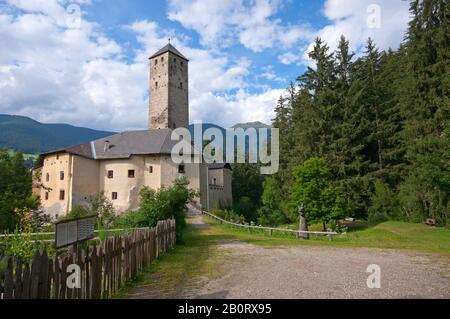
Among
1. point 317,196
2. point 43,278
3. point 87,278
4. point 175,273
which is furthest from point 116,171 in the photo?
point 43,278

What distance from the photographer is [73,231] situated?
727 centimetres

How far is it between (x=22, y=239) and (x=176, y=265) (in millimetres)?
4707

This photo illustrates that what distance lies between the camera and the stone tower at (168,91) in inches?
1944

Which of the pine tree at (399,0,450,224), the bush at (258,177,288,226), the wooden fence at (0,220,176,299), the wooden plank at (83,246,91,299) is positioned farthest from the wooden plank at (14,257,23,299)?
the bush at (258,177,288,226)

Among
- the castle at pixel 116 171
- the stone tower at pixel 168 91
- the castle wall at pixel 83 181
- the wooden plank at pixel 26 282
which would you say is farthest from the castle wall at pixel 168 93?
the wooden plank at pixel 26 282

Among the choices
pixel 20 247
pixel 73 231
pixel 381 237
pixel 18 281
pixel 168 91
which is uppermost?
pixel 168 91

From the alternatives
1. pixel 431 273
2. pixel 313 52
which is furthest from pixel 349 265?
pixel 313 52

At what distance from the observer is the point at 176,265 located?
9633 mm

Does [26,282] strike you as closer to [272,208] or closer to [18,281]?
[18,281]

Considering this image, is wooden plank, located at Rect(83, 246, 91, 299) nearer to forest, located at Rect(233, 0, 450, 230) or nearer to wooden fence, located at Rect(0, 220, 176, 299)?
wooden fence, located at Rect(0, 220, 176, 299)

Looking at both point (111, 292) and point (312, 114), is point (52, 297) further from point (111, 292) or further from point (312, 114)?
point (312, 114)
